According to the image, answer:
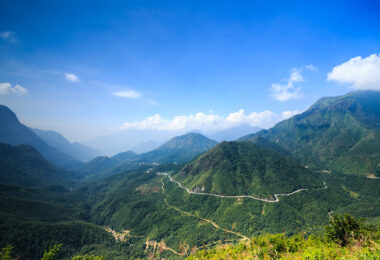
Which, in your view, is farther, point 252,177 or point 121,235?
point 252,177

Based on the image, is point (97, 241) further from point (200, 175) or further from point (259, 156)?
point (259, 156)

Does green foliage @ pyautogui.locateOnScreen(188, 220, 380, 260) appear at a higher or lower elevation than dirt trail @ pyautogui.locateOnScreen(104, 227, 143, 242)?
higher

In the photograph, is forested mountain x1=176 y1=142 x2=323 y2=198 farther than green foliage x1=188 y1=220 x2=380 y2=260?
Yes

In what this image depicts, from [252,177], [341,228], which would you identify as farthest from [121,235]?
[341,228]

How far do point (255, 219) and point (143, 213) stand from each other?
97.0 metres

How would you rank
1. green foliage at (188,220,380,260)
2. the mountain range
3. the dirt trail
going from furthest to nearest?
the dirt trail
the mountain range
green foliage at (188,220,380,260)

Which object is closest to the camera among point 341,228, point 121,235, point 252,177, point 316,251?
point 316,251

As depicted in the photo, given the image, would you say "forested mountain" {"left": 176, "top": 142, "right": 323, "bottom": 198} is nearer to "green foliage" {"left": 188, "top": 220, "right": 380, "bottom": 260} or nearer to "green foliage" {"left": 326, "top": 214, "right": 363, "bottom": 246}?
"green foliage" {"left": 326, "top": 214, "right": 363, "bottom": 246}

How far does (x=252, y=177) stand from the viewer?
17175 centimetres

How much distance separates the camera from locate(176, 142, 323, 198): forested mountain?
509 feet

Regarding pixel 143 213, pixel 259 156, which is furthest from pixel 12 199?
pixel 259 156

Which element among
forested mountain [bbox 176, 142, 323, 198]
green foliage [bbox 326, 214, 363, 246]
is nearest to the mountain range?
forested mountain [bbox 176, 142, 323, 198]

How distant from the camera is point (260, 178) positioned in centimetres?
16562

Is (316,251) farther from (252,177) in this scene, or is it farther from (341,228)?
Answer: (252,177)
